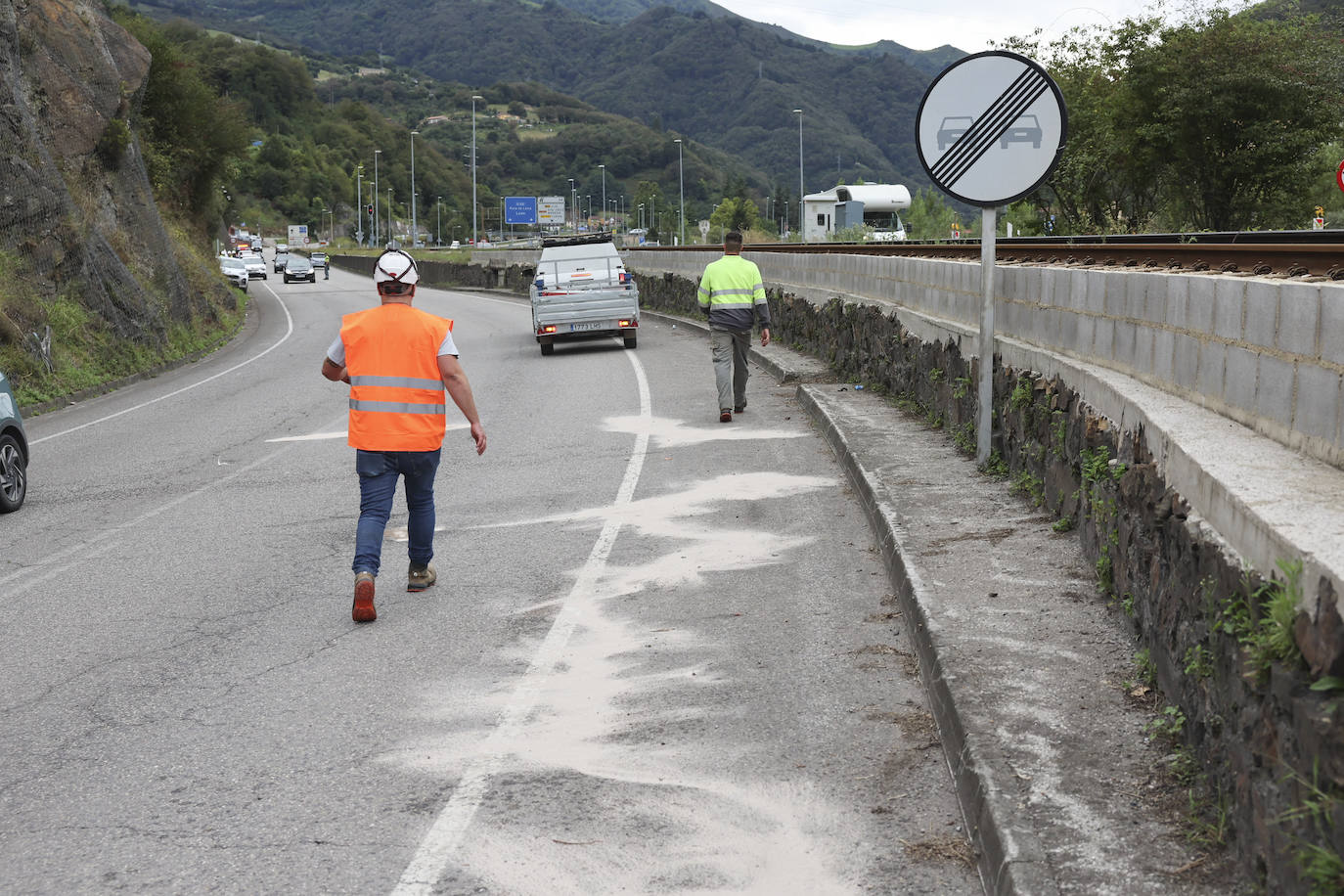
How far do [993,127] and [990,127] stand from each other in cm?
2

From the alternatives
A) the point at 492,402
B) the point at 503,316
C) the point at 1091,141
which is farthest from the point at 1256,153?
the point at 492,402

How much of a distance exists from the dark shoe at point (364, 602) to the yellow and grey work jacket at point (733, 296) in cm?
787

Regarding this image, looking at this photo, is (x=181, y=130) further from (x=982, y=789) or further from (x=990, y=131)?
(x=982, y=789)

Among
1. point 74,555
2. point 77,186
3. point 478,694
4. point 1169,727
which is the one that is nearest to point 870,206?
point 77,186

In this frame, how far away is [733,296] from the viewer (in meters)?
14.8

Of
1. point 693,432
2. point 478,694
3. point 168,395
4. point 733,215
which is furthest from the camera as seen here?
point 733,215

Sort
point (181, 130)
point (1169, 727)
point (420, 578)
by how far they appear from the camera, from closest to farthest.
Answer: point (1169, 727), point (420, 578), point (181, 130)

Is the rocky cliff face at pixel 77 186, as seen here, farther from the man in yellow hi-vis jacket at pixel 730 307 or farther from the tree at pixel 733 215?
the tree at pixel 733 215

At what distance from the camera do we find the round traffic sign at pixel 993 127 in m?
9.63

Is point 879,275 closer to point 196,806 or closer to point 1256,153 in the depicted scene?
point 196,806

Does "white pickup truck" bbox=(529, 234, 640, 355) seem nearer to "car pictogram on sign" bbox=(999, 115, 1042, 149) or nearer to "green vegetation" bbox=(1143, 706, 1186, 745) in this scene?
"car pictogram on sign" bbox=(999, 115, 1042, 149)

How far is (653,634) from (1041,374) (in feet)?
11.6

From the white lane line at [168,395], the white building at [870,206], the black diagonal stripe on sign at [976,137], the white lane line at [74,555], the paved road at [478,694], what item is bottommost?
the white lane line at [168,395]

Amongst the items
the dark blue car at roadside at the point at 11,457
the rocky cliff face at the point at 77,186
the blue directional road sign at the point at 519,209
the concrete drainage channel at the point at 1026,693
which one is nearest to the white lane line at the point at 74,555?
the dark blue car at roadside at the point at 11,457
